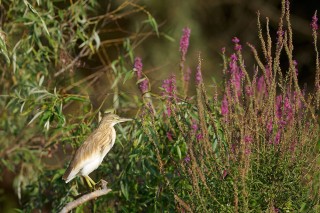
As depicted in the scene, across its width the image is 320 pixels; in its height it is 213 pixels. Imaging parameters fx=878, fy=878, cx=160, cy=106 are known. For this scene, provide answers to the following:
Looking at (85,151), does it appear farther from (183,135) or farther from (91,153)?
(183,135)

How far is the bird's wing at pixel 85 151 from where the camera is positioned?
6051 mm

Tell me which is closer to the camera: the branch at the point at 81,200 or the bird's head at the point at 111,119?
the branch at the point at 81,200

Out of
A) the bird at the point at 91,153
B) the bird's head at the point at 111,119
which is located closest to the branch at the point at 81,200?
the bird at the point at 91,153

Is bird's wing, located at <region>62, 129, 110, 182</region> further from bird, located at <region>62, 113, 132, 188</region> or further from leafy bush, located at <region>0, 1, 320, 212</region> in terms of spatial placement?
leafy bush, located at <region>0, 1, 320, 212</region>

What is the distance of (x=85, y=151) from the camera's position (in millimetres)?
6066

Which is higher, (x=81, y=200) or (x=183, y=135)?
(x=183, y=135)

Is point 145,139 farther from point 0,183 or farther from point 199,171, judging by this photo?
point 0,183

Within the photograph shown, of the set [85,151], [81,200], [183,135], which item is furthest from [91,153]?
[183,135]

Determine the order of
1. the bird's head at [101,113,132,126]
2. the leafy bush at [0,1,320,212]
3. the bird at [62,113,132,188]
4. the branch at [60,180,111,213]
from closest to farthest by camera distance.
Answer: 1. the leafy bush at [0,1,320,212]
2. the branch at [60,180,111,213]
3. the bird at [62,113,132,188]
4. the bird's head at [101,113,132,126]

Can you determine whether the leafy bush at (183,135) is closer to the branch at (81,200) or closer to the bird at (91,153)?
the bird at (91,153)

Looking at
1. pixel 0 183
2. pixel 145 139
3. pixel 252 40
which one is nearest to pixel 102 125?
pixel 145 139

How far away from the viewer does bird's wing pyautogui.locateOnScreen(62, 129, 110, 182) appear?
605cm

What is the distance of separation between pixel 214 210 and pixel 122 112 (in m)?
2.85

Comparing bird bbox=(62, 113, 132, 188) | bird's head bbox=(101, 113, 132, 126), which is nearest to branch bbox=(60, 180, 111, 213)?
bird bbox=(62, 113, 132, 188)
